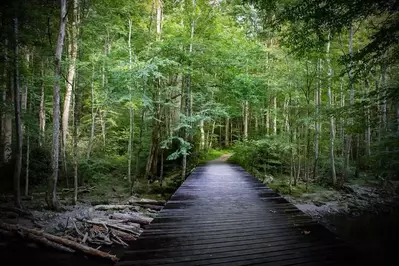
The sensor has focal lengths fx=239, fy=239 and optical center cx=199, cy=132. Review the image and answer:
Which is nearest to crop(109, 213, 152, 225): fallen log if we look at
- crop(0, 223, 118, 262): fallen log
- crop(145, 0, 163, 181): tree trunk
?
crop(0, 223, 118, 262): fallen log

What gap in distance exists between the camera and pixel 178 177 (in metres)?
14.7

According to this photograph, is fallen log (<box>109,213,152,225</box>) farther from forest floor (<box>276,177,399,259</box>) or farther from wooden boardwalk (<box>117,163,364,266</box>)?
forest floor (<box>276,177,399,259</box>)

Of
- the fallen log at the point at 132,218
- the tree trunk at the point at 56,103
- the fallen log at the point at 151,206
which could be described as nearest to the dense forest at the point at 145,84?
the tree trunk at the point at 56,103

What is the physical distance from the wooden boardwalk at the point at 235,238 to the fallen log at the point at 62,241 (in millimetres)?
2626

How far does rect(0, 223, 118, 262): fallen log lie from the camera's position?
22.9ft

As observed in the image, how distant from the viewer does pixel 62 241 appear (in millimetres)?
7512

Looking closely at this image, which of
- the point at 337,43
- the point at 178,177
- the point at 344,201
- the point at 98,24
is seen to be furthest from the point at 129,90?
the point at 337,43

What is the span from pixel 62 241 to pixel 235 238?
244 inches

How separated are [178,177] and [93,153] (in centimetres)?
643

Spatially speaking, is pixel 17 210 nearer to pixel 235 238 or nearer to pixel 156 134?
pixel 156 134

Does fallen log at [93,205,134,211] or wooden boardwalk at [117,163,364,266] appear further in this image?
fallen log at [93,205,134,211]

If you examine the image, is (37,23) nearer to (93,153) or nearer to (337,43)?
(93,153)

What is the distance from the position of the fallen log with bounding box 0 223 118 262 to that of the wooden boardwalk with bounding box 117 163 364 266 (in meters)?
2.63

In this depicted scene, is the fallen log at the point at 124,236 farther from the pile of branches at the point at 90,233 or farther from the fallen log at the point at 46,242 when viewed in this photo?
the fallen log at the point at 46,242
